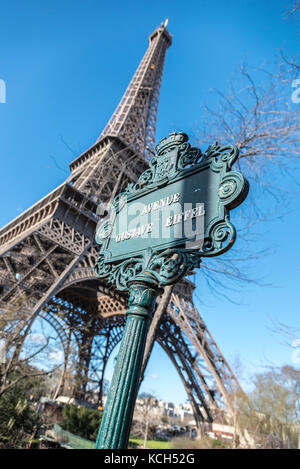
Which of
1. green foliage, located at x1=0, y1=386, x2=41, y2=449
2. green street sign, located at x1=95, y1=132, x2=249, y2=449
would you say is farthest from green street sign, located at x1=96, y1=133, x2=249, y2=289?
green foliage, located at x1=0, y1=386, x2=41, y2=449

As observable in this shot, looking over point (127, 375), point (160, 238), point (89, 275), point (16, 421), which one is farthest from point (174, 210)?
point (89, 275)

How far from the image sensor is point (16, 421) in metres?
11.2

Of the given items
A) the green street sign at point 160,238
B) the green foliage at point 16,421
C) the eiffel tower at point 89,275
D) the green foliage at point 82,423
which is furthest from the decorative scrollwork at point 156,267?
the green foliage at point 82,423

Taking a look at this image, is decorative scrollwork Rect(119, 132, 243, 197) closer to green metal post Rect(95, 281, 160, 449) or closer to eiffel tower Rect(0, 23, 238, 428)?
green metal post Rect(95, 281, 160, 449)

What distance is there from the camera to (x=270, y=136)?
5504 mm

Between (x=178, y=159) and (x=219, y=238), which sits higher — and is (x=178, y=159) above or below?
above

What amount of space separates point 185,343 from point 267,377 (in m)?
6.12

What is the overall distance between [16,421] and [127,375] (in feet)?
39.9

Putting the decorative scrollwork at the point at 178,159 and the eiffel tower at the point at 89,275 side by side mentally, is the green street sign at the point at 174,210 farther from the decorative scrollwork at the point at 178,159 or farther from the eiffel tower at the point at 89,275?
the eiffel tower at the point at 89,275

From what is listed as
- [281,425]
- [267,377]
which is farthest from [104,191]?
[281,425]

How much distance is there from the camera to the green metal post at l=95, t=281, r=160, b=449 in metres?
1.82

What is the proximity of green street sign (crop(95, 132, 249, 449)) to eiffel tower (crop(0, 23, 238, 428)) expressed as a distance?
21.4 ft

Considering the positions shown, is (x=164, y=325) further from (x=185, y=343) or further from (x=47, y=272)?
(x=47, y=272)

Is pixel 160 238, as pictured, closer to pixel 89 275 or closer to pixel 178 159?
pixel 178 159
